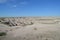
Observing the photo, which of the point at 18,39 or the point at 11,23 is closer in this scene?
the point at 18,39

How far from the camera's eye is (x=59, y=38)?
42.5 ft

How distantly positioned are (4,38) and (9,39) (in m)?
0.79

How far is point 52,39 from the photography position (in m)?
12.5

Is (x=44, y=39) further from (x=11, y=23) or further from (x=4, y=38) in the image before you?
(x=11, y=23)

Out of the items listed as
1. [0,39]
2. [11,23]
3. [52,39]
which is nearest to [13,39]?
[0,39]

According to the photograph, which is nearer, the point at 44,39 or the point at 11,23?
the point at 44,39

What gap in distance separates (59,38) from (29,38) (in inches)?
134

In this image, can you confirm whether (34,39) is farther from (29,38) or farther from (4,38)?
(4,38)

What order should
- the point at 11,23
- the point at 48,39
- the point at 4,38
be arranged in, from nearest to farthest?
1. the point at 48,39
2. the point at 4,38
3. the point at 11,23

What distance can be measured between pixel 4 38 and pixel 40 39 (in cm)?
423

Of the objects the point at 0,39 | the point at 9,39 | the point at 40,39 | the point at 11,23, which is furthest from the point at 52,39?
the point at 11,23

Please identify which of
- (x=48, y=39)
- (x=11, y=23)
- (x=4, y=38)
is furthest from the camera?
(x=11, y=23)

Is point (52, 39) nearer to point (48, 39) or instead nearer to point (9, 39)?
point (48, 39)

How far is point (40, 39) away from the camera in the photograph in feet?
41.1
